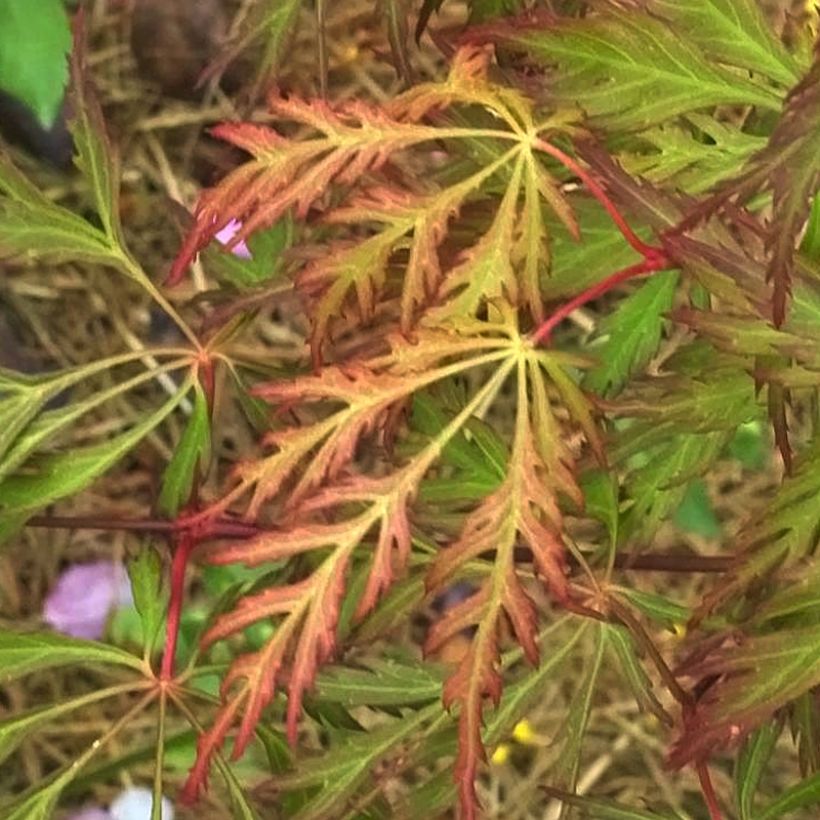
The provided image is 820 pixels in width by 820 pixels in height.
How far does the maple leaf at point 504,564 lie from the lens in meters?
0.50

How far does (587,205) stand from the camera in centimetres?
61

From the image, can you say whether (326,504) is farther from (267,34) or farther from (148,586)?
(267,34)

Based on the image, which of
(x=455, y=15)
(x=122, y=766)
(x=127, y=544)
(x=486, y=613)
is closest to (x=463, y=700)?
(x=486, y=613)

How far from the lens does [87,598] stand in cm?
127

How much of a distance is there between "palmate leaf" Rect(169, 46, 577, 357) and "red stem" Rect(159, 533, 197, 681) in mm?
146

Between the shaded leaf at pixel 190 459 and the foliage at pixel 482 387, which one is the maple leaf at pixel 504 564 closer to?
the foliage at pixel 482 387

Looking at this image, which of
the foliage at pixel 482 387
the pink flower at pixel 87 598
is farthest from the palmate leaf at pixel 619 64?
the pink flower at pixel 87 598

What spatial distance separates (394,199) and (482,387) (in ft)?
0.28

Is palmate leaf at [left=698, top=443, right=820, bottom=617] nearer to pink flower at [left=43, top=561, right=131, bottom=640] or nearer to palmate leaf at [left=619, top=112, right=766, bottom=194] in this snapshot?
palmate leaf at [left=619, top=112, right=766, bottom=194]

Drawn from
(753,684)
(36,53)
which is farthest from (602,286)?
(36,53)

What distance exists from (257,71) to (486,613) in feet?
1.22

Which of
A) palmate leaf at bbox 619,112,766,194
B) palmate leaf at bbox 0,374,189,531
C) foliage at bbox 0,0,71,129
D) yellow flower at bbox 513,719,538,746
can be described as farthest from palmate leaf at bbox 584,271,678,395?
yellow flower at bbox 513,719,538,746

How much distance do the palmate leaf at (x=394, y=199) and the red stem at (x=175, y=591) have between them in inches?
5.8

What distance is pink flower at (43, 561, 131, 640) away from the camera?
1243 millimetres
